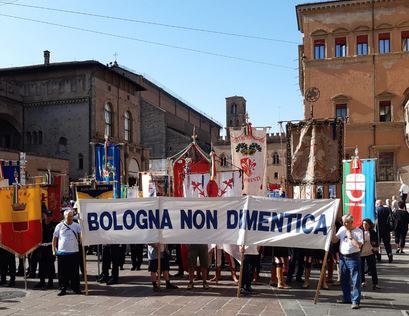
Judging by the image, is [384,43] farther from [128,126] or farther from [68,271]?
[68,271]

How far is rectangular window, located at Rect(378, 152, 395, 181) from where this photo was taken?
127 feet

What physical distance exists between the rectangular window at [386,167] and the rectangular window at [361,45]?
27.0 ft

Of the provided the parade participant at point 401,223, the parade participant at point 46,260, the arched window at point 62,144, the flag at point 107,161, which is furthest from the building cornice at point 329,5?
the parade participant at point 46,260

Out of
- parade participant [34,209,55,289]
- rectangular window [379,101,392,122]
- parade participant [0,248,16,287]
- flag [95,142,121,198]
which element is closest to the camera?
parade participant [34,209,55,289]

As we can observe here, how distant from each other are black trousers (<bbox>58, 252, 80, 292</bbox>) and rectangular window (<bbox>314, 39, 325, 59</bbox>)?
34607 mm

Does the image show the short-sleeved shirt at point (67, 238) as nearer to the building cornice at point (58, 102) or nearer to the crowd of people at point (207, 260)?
the crowd of people at point (207, 260)

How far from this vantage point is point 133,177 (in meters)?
43.9

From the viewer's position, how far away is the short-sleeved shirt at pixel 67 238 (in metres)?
10.5

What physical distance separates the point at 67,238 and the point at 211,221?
3.02 m

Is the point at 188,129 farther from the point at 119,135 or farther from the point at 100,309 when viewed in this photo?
the point at 100,309

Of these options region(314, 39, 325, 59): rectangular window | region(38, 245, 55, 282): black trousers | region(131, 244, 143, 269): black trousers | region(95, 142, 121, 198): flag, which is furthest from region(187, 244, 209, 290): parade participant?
region(314, 39, 325, 59): rectangular window

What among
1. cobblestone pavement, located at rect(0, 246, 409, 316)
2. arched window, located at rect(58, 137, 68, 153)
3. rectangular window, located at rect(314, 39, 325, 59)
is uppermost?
rectangular window, located at rect(314, 39, 325, 59)

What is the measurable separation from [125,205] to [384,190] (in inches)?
1228

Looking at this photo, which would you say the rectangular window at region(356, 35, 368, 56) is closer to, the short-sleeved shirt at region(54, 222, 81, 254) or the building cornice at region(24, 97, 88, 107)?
the building cornice at region(24, 97, 88, 107)
